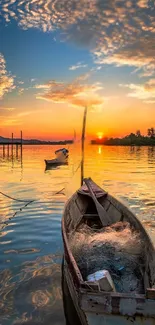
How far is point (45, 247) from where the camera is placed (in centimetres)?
1047

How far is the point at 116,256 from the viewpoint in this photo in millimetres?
7184

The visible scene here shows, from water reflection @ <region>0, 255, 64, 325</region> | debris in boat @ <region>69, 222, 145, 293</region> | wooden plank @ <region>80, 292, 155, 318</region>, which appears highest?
wooden plank @ <region>80, 292, 155, 318</region>

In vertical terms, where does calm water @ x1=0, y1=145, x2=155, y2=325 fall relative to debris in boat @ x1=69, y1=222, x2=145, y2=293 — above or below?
below

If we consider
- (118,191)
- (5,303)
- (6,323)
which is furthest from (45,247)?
(118,191)

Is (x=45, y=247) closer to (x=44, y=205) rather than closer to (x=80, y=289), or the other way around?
(x=80, y=289)

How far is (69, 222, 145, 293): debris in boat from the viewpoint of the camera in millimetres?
6367

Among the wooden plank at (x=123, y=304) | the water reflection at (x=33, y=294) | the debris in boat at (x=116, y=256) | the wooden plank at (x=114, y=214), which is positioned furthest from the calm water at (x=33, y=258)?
the wooden plank at (x=123, y=304)

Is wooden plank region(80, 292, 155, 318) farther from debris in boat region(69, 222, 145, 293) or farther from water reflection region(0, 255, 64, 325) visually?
water reflection region(0, 255, 64, 325)

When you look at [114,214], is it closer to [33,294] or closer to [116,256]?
[116,256]

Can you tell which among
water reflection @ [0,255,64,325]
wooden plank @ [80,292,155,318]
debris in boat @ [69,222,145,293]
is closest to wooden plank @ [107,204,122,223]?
debris in boat @ [69,222,145,293]

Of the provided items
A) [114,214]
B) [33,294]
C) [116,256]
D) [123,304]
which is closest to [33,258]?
[33,294]

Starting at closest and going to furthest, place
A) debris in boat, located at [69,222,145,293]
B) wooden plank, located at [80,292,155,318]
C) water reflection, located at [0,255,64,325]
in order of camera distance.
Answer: wooden plank, located at [80,292,155,318] < debris in boat, located at [69,222,145,293] < water reflection, located at [0,255,64,325]

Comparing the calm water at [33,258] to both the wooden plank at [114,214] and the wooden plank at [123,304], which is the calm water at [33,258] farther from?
the wooden plank at [123,304]

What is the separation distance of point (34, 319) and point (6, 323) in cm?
58
